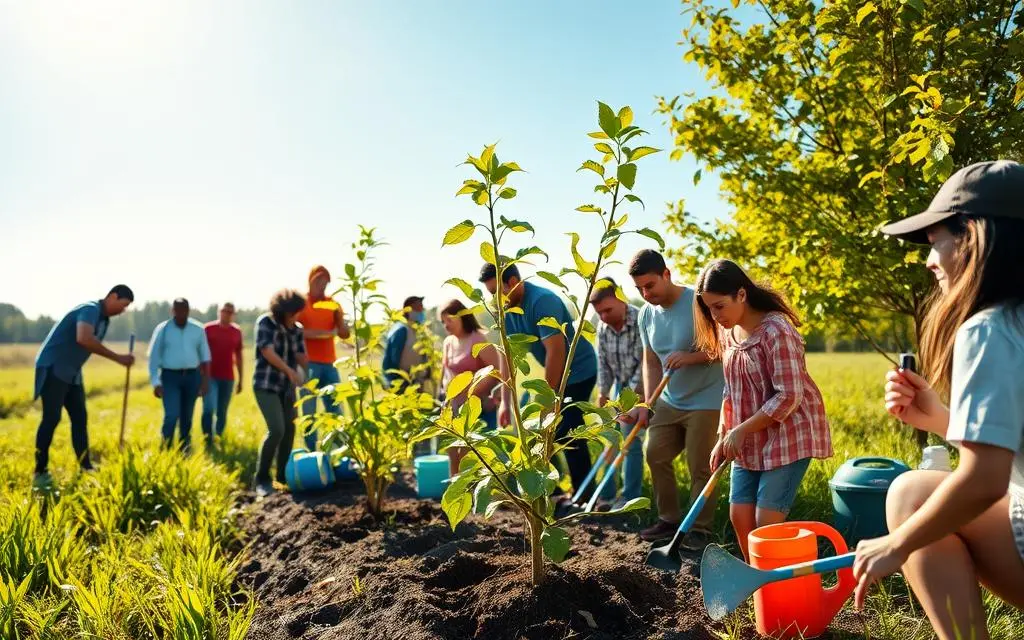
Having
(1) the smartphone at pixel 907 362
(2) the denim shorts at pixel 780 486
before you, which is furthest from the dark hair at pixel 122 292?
(1) the smartphone at pixel 907 362

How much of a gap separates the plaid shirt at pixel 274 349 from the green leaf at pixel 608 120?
396 centimetres

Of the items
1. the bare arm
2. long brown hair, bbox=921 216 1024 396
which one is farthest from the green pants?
long brown hair, bbox=921 216 1024 396

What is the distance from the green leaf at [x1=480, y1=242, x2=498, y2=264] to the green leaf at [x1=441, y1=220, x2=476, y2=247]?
0.14 metres

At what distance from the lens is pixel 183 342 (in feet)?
23.1

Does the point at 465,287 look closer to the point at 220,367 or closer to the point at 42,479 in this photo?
the point at 42,479

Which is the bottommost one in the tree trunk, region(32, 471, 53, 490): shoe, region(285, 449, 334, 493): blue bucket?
region(32, 471, 53, 490): shoe

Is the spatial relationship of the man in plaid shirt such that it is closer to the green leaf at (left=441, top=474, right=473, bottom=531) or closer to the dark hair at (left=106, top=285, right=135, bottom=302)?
the green leaf at (left=441, top=474, right=473, bottom=531)

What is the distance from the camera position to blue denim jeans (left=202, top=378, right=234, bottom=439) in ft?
25.6

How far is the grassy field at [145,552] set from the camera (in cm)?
262

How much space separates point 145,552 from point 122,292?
337 cm

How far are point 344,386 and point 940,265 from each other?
10.1ft

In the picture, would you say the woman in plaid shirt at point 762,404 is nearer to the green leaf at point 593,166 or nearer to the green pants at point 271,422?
the green leaf at point 593,166

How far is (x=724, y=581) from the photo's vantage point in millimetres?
2143

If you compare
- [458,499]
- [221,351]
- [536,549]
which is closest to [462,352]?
[536,549]
